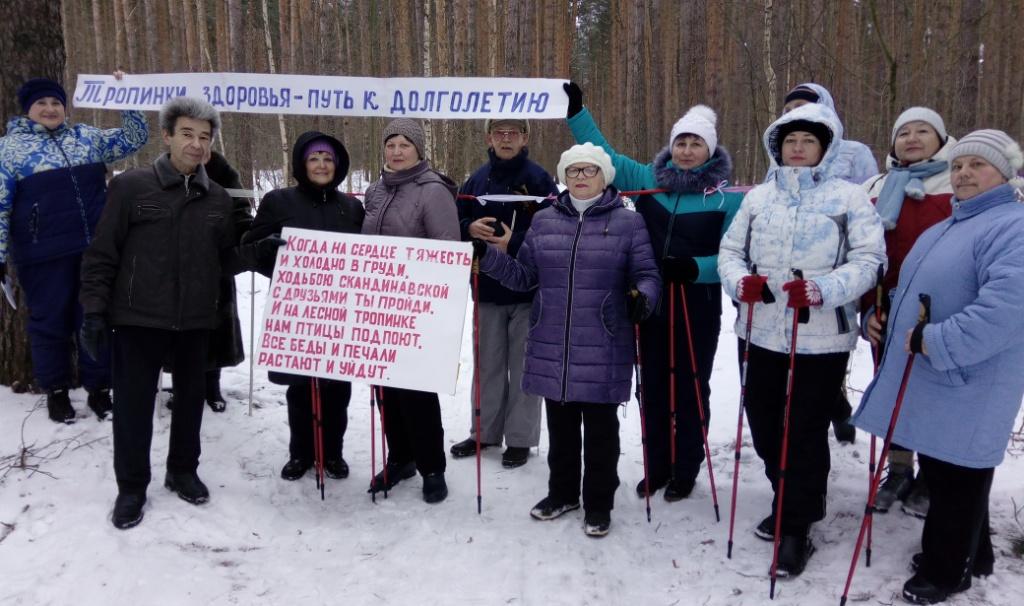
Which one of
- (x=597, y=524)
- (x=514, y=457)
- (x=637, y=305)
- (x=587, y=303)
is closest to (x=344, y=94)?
(x=587, y=303)

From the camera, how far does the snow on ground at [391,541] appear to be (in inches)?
123

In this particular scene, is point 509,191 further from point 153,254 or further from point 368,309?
point 153,254

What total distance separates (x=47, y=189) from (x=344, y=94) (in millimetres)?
2109

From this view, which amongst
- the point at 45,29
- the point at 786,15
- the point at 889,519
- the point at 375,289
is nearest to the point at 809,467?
the point at 889,519

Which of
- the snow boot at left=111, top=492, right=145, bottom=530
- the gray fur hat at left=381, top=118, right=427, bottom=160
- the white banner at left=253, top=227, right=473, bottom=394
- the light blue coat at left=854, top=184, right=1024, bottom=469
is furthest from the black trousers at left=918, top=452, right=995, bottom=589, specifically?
the snow boot at left=111, top=492, right=145, bottom=530

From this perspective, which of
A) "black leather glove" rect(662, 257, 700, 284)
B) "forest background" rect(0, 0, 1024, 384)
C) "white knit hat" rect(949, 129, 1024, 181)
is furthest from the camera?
"forest background" rect(0, 0, 1024, 384)

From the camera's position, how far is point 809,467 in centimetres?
325

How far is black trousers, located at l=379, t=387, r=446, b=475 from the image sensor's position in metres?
3.95

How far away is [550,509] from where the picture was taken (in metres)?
3.86

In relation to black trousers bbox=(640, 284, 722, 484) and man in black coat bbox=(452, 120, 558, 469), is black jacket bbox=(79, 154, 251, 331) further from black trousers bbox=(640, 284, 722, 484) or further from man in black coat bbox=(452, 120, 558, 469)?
black trousers bbox=(640, 284, 722, 484)

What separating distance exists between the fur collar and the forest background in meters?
2.53

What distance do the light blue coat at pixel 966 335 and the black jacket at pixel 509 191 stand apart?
2305 millimetres

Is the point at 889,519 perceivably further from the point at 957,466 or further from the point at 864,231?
the point at 864,231

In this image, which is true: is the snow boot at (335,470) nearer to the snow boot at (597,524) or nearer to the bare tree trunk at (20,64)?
the snow boot at (597,524)
